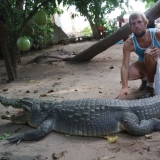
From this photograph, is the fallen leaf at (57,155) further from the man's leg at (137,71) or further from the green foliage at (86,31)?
the green foliage at (86,31)

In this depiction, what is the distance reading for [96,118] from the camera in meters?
2.82

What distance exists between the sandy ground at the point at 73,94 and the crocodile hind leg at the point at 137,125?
2.7 inches

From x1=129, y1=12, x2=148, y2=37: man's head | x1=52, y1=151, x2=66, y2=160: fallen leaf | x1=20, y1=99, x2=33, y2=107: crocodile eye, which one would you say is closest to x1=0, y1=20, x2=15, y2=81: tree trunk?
x1=20, y1=99, x2=33, y2=107: crocodile eye

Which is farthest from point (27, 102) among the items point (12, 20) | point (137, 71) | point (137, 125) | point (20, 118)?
point (12, 20)

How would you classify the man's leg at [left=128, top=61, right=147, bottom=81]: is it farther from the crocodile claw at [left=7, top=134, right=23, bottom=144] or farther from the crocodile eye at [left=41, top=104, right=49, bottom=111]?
the crocodile claw at [left=7, top=134, right=23, bottom=144]

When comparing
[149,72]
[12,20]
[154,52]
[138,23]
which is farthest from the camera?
[12,20]

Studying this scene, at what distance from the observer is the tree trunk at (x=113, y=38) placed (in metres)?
6.28

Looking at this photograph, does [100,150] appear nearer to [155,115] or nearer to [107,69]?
[155,115]

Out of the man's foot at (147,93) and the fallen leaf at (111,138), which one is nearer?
the fallen leaf at (111,138)

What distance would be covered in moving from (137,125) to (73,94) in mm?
1925

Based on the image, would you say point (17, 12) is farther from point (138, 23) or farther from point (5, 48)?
point (138, 23)

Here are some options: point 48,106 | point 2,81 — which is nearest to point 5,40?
point 2,81

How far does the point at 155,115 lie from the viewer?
2914mm

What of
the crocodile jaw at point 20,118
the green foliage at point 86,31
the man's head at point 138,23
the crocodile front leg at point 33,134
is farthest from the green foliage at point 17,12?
the green foliage at point 86,31
